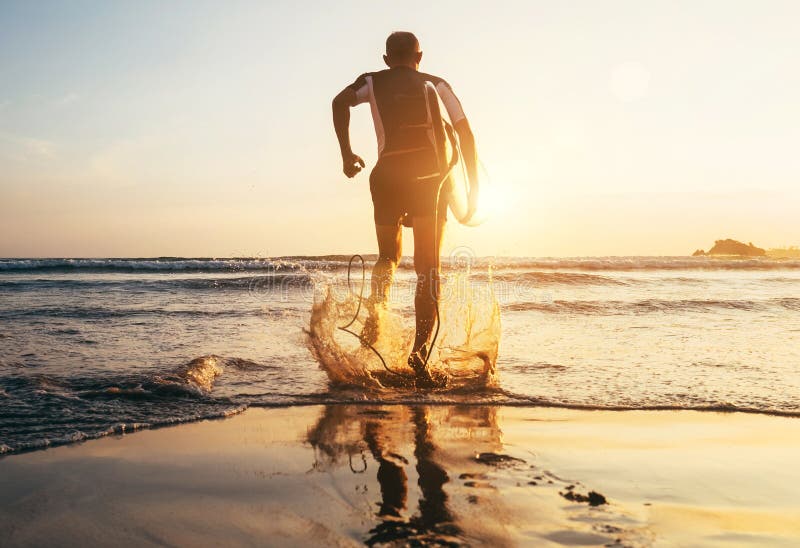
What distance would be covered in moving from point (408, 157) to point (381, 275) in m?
0.83

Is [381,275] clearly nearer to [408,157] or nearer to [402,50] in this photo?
[408,157]

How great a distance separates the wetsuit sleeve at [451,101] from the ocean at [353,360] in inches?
41.4

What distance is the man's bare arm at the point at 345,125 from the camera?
4.48 m

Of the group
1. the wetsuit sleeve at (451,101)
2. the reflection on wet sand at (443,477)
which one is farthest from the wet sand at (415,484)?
the wetsuit sleeve at (451,101)

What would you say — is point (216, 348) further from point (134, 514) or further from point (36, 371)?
point (134, 514)

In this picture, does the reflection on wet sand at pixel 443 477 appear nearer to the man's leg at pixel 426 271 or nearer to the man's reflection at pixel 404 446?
the man's reflection at pixel 404 446

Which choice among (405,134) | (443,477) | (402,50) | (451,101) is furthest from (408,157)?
(443,477)

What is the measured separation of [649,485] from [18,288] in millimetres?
16027

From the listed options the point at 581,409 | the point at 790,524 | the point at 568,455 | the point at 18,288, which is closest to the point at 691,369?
the point at 581,409

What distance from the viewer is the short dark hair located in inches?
176

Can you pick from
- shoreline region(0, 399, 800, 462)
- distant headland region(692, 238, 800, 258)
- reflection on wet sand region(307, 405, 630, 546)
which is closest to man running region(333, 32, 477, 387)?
shoreline region(0, 399, 800, 462)

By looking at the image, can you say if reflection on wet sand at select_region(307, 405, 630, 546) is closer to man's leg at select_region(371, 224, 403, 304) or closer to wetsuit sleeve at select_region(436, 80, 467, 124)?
man's leg at select_region(371, 224, 403, 304)

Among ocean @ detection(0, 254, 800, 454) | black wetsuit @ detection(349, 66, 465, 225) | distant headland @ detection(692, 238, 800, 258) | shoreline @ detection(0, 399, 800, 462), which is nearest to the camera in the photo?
shoreline @ detection(0, 399, 800, 462)

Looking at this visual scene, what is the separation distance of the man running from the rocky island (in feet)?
108
